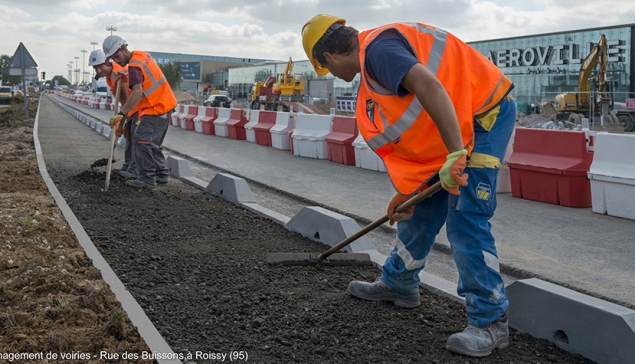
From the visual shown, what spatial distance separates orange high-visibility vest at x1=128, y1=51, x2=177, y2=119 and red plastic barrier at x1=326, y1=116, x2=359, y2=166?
4.15 m

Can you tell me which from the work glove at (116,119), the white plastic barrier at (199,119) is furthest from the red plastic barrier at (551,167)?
the white plastic barrier at (199,119)

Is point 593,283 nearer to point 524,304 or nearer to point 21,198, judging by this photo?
point 524,304

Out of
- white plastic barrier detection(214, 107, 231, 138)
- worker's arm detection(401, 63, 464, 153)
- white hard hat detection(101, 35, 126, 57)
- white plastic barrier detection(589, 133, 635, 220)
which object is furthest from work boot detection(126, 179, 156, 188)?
white plastic barrier detection(214, 107, 231, 138)

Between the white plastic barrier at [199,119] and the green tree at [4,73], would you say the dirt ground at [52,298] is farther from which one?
the green tree at [4,73]

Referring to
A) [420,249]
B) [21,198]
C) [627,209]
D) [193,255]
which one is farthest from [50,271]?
[627,209]

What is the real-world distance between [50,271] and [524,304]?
304 centimetres

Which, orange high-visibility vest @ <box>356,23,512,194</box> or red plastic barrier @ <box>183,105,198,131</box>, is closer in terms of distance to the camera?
orange high-visibility vest @ <box>356,23,512,194</box>

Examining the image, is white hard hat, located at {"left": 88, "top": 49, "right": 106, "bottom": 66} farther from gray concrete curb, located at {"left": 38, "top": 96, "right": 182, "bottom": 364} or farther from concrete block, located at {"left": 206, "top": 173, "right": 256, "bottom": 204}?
gray concrete curb, located at {"left": 38, "top": 96, "right": 182, "bottom": 364}

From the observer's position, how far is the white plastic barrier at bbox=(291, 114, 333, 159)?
43.7ft

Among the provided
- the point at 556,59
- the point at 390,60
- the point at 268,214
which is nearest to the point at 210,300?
the point at 390,60

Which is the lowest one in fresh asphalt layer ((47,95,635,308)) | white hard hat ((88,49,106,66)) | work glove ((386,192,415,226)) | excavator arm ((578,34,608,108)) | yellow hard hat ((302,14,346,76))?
fresh asphalt layer ((47,95,635,308))

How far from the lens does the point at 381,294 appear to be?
4031 mm

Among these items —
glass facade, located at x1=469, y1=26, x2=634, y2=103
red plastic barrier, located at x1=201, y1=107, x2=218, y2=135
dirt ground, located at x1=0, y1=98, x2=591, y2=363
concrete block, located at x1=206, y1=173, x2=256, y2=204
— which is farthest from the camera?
glass facade, located at x1=469, y1=26, x2=634, y2=103

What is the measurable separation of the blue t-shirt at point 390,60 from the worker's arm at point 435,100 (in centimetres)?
4
